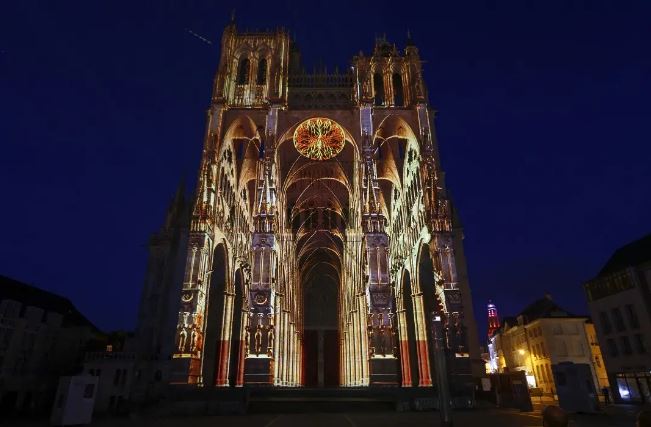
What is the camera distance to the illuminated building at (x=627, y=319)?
2584 centimetres

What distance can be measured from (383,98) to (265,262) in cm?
1956

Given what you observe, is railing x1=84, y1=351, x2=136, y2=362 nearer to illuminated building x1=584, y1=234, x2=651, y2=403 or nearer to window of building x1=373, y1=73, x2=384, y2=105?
window of building x1=373, y1=73, x2=384, y2=105

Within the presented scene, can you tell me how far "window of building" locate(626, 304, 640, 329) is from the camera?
88.1 feet

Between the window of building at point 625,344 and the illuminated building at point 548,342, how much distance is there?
14.3 metres

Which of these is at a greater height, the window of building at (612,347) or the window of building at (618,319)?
the window of building at (618,319)

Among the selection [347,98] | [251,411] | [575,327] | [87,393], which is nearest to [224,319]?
[251,411]

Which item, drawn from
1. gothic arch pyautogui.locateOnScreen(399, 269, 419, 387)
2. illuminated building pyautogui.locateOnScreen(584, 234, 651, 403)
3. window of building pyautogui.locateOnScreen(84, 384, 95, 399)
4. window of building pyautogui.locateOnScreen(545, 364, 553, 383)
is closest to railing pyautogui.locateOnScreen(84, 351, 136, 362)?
window of building pyautogui.locateOnScreen(84, 384, 95, 399)

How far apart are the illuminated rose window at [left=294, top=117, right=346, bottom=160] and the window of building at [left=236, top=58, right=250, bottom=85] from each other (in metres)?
7.05

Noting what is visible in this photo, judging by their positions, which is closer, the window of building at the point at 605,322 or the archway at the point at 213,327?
the window of building at the point at 605,322

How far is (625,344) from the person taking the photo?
27562mm

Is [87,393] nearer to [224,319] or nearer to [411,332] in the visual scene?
[224,319]

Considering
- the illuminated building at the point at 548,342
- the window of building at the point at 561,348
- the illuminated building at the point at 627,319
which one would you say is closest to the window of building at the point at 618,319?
the illuminated building at the point at 627,319

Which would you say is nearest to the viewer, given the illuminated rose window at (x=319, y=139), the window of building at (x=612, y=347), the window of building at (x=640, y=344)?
the window of building at (x=640, y=344)

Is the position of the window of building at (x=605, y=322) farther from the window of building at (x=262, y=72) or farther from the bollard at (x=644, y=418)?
the window of building at (x=262, y=72)
